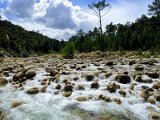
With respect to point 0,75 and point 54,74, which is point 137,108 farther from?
point 0,75

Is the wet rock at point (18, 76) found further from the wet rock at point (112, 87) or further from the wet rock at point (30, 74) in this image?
the wet rock at point (112, 87)

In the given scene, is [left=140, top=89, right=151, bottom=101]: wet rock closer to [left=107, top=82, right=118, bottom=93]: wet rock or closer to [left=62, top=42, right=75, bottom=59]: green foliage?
[left=107, top=82, right=118, bottom=93]: wet rock

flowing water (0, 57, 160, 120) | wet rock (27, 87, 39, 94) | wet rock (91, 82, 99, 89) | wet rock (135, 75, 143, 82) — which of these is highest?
wet rock (135, 75, 143, 82)

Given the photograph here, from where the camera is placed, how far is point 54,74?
13.5 meters

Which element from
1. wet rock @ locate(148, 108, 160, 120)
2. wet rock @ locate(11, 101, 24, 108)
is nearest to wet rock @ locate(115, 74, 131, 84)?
wet rock @ locate(148, 108, 160, 120)

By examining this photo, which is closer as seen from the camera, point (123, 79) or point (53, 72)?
point (123, 79)

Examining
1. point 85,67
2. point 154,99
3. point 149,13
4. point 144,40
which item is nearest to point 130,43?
point 144,40

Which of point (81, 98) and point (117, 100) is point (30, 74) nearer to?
point (81, 98)

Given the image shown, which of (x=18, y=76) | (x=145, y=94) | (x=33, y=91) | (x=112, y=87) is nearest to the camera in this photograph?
(x=145, y=94)

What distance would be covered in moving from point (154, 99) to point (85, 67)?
5.92 meters

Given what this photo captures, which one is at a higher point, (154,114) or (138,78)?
(138,78)

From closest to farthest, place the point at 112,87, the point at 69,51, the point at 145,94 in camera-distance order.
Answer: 1. the point at 145,94
2. the point at 112,87
3. the point at 69,51

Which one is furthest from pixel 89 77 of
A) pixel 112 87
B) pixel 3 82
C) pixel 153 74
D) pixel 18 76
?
pixel 3 82

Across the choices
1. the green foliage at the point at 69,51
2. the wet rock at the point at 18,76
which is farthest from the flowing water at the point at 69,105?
the green foliage at the point at 69,51
